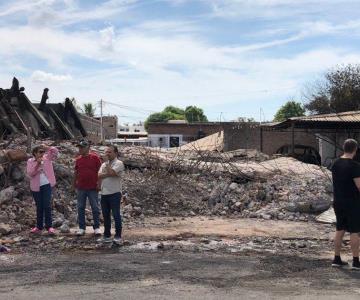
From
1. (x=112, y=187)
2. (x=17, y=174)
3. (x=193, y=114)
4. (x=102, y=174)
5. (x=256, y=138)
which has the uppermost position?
(x=193, y=114)

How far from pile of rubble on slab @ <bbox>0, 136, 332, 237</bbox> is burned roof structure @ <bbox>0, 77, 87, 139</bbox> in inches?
57.6

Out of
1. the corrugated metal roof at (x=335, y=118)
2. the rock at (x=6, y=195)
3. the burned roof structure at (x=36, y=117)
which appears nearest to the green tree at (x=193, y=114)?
the corrugated metal roof at (x=335, y=118)

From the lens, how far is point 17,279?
266 inches

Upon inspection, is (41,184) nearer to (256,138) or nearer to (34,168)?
(34,168)

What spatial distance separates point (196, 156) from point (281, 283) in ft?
34.5

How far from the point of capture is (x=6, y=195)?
11.5 m

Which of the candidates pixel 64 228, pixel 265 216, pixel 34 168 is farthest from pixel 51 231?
pixel 265 216

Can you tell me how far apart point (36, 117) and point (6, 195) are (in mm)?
7347

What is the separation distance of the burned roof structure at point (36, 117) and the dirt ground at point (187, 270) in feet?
23.0

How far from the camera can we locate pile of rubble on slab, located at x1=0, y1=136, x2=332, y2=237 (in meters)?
11.8

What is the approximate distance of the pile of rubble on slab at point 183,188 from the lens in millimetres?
11812

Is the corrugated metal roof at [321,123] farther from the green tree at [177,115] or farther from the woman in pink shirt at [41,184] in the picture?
the green tree at [177,115]

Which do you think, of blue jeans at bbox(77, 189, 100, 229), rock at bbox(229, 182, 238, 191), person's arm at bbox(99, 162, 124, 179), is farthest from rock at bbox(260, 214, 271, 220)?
person's arm at bbox(99, 162, 124, 179)

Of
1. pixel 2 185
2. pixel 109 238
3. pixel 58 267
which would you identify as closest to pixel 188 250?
pixel 109 238
